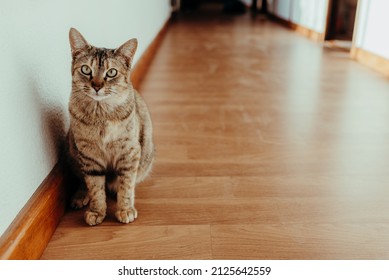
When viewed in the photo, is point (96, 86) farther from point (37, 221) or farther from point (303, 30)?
point (303, 30)

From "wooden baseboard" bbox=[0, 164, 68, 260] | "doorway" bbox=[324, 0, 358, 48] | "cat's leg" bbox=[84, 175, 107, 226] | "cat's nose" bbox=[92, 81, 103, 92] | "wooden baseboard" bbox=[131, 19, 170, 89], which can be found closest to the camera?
"wooden baseboard" bbox=[0, 164, 68, 260]

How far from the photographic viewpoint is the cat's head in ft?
3.09

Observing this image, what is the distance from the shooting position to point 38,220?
3.00 ft

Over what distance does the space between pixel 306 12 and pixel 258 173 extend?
392 cm

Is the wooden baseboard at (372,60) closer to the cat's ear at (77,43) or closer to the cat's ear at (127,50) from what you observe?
the cat's ear at (127,50)

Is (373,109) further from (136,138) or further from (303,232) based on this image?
(136,138)

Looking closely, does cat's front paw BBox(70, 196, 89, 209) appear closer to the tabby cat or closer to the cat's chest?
the tabby cat

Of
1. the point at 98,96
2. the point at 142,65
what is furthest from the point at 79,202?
the point at 142,65

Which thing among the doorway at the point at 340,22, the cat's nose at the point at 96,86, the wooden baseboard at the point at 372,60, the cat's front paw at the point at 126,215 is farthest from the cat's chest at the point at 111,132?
the doorway at the point at 340,22

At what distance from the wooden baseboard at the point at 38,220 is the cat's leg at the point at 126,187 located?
17 centimetres

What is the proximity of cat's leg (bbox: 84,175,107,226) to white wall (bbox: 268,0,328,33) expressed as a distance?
369 centimetres

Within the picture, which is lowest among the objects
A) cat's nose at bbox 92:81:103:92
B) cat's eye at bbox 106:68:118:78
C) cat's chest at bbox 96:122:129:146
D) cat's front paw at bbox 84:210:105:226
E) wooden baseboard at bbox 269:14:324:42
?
cat's front paw at bbox 84:210:105:226

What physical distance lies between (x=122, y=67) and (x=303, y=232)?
0.67 metres

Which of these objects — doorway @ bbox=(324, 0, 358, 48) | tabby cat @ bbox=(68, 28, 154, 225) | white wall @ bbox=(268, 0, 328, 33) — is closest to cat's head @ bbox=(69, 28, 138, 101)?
tabby cat @ bbox=(68, 28, 154, 225)
